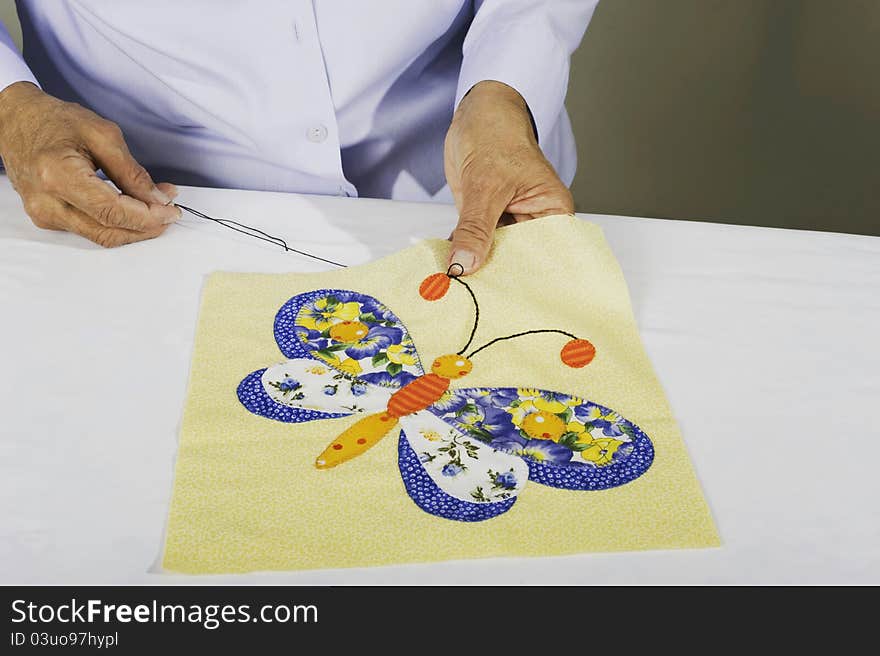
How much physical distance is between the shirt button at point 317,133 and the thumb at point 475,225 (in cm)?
24

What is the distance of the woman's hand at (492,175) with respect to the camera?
771mm

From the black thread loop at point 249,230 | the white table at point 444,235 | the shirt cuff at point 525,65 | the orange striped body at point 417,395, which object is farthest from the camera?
the shirt cuff at point 525,65

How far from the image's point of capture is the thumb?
29.6 inches

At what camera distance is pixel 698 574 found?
52 centimetres

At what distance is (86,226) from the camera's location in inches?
32.4

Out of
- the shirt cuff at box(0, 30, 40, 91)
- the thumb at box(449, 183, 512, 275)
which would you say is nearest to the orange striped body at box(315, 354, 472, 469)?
the thumb at box(449, 183, 512, 275)

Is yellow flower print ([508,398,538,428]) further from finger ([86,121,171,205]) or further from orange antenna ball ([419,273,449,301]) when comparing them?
finger ([86,121,171,205])

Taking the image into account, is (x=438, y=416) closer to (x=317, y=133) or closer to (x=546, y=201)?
(x=546, y=201)

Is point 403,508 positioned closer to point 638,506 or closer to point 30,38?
point 638,506

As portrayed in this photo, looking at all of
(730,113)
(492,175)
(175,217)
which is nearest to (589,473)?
(492,175)

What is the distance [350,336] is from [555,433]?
188 millimetres

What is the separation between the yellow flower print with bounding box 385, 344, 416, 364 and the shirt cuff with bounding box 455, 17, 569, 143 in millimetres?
385

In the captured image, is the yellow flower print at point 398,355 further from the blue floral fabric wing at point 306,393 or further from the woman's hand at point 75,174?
→ the woman's hand at point 75,174

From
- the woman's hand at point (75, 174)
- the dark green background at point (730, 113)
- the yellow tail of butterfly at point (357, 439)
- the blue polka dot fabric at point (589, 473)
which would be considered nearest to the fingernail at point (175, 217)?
the woman's hand at point (75, 174)
